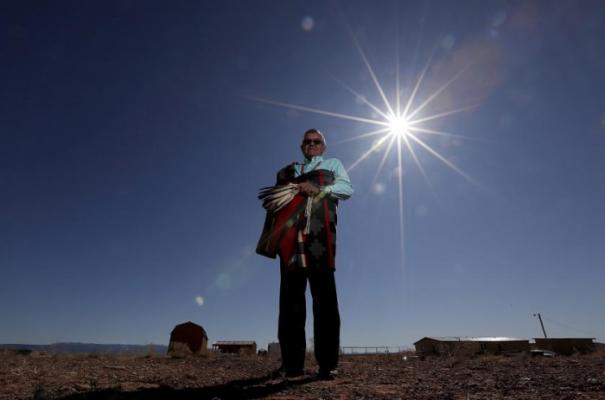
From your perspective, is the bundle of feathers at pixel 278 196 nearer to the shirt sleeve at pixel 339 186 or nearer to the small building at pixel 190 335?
the shirt sleeve at pixel 339 186

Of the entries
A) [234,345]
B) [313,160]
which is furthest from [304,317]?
[234,345]

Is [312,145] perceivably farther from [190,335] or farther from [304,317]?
[190,335]

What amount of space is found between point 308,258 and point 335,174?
1.32 meters

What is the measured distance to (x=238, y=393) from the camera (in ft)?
8.30

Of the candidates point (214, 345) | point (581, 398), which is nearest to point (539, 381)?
point (581, 398)

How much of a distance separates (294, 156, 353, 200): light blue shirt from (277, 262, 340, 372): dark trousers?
1.07 m

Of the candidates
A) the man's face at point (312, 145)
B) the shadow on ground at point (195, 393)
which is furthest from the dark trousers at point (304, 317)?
the man's face at point (312, 145)

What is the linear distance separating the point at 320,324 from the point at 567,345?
29.3 m

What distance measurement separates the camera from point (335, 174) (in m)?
4.65

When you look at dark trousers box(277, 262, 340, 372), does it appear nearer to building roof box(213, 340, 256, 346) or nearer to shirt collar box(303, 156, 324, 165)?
shirt collar box(303, 156, 324, 165)

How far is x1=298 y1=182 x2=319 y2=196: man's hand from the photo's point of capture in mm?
4219

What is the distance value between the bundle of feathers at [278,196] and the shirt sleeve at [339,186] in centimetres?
42

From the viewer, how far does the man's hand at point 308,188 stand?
422cm

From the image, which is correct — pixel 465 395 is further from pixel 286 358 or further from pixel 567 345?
pixel 567 345
